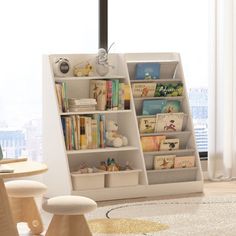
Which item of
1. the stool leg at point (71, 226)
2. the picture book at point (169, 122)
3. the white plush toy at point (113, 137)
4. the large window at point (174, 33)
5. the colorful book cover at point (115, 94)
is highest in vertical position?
the large window at point (174, 33)

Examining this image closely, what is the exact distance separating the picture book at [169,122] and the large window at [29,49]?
2.77 ft

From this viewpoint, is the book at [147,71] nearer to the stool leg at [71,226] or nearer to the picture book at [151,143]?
the picture book at [151,143]

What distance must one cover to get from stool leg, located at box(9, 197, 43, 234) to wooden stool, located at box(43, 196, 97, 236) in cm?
41

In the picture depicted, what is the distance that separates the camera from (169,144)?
230 inches

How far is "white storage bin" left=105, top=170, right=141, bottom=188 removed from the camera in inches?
219

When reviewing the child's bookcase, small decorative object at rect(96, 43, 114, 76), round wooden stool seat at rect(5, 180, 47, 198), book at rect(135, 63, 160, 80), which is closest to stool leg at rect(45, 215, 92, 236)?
round wooden stool seat at rect(5, 180, 47, 198)

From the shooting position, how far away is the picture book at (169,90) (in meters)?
5.84

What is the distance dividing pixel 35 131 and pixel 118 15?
3.79 feet

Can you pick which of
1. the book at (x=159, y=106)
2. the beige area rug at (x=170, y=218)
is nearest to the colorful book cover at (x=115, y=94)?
the book at (x=159, y=106)

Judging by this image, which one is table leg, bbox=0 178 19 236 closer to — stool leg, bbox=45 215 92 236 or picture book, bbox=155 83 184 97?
stool leg, bbox=45 215 92 236

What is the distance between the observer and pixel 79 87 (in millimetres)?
5734

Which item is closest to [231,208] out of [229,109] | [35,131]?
[229,109]

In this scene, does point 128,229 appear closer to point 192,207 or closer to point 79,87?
point 192,207

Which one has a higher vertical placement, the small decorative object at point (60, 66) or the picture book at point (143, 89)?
the small decorative object at point (60, 66)
